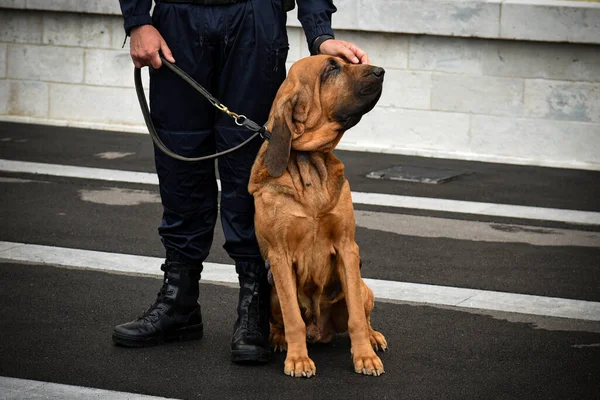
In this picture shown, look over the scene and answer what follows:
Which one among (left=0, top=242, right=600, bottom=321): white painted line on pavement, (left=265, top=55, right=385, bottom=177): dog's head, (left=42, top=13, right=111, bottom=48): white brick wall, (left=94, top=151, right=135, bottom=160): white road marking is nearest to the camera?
(left=265, top=55, right=385, bottom=177): dog's head

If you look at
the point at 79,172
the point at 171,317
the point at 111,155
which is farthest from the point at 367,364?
the point at 111,155

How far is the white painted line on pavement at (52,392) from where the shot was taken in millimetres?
4137

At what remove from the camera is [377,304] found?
5.58 m

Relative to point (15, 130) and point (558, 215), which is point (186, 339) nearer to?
point (558, 215)

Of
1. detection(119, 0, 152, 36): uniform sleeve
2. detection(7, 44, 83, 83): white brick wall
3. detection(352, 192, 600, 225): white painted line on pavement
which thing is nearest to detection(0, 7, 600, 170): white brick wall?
detection(7, 44, 83, 83): white brick wall

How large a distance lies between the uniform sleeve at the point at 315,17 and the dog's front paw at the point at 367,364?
1.38 m

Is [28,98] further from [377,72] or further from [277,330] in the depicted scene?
[377,72]

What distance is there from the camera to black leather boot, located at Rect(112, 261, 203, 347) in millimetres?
4805

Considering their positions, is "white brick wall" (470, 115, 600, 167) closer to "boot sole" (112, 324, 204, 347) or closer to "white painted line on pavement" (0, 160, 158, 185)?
"white painted line on pavement" (0, 160, 158, 185)

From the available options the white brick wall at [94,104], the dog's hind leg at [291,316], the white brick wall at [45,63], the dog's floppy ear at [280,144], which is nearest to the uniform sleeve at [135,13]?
the dog's floppy ear at [280,144]

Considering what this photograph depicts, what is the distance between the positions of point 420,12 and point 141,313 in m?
6.36

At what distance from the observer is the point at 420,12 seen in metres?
10.9

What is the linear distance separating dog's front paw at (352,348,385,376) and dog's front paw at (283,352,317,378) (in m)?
0.18

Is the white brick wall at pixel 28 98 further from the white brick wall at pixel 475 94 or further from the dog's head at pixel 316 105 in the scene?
the dog's head at pixel 316 105
